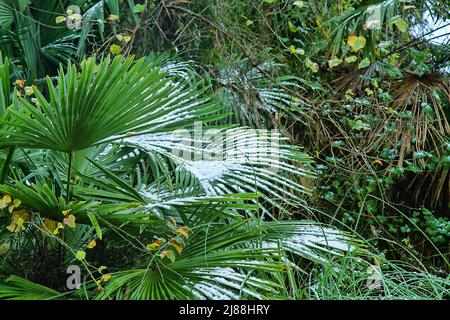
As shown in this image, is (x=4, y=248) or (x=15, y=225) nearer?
(x=15, y=225)

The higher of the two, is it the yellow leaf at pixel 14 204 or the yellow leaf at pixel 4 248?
the yellow leaf at pixel 14 204

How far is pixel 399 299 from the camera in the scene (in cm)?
245

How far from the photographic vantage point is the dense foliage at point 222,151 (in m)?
2.40

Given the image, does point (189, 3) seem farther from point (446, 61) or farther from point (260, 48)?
point (446, 61)

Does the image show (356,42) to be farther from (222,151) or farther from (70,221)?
(70,221)

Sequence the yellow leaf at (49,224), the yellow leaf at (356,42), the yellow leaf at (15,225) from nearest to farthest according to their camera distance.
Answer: the yellow leaf at (15,225)
the yellow leaf at (49,224)
the yellow leaf at (356,42)

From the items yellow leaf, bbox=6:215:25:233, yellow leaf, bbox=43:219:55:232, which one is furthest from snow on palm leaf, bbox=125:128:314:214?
yellow leaf, bbox=6:215:25:233

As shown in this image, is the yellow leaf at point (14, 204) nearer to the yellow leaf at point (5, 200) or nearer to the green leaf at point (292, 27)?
the yellow leaf at point (5, 200)

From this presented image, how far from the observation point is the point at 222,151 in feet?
10.2

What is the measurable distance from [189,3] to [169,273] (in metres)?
2.49

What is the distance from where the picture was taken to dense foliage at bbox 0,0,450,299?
240cm

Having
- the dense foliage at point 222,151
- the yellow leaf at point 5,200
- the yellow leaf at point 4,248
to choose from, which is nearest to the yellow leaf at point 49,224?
the dense foliage at point 222,151

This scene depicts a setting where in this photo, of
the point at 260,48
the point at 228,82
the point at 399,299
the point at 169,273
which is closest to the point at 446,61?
the point at 260,48

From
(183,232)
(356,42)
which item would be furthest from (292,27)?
(183,232)
